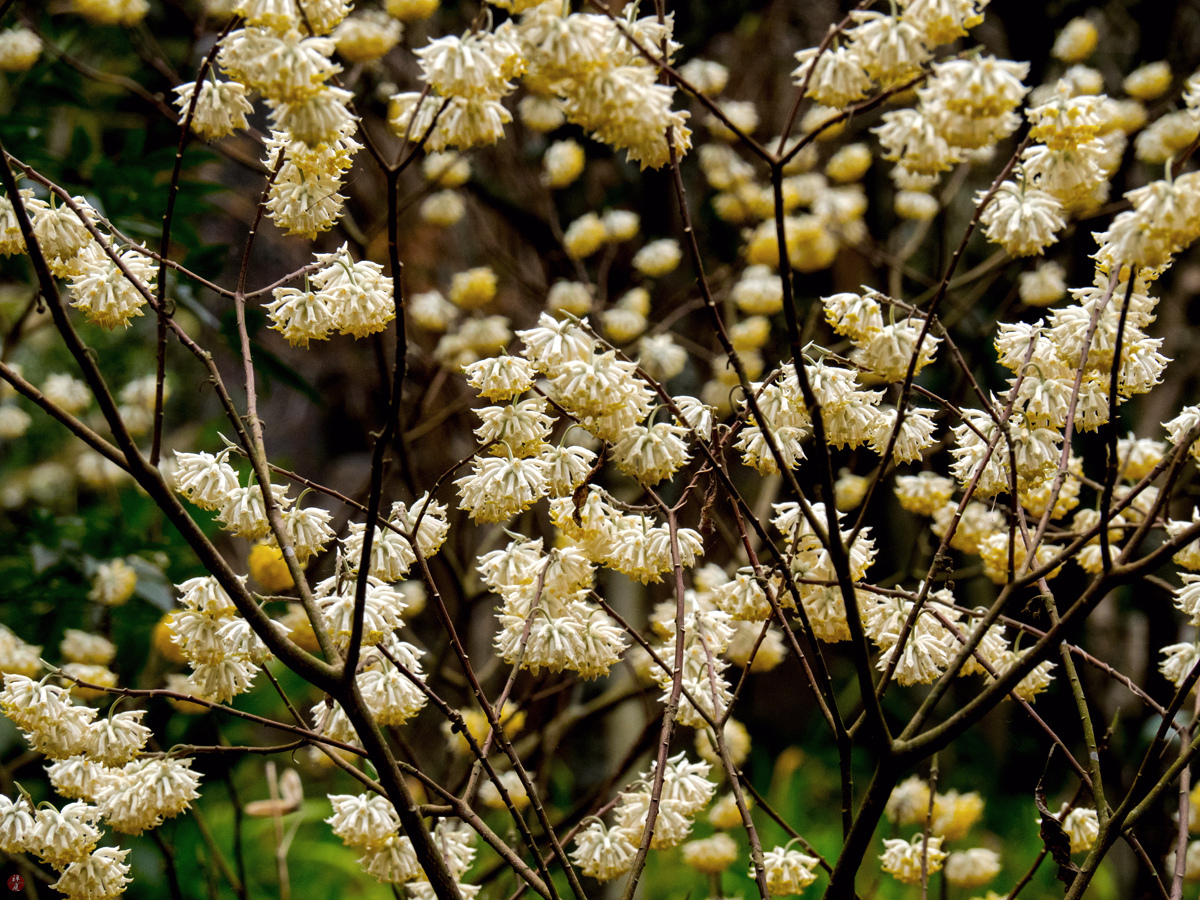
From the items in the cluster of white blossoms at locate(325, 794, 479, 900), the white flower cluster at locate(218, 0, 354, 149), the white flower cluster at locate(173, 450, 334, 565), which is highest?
the white flower cluster at locate(218, 0, 354, 149)

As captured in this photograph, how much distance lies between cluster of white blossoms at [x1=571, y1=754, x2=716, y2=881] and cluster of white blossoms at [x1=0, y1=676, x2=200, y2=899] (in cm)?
49

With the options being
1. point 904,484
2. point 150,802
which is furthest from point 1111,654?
point 150,802

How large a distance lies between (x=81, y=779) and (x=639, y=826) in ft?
2.23

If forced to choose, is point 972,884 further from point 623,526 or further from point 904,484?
point 623,526

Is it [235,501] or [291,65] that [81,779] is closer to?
[235,501]

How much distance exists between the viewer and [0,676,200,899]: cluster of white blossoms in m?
1.06

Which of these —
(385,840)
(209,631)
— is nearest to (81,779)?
(209,631)

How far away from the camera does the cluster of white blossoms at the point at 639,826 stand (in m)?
1.21

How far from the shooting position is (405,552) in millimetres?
1131

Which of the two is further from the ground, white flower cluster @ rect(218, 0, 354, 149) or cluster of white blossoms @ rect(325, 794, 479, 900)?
white flower cluster @ rect(218, 0, 354, 149)

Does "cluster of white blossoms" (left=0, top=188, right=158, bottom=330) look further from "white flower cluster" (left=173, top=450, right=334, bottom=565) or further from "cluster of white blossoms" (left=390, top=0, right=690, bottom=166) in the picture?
"cluster of white blossoms" (left=390, top=0, right=690, bottom=166)

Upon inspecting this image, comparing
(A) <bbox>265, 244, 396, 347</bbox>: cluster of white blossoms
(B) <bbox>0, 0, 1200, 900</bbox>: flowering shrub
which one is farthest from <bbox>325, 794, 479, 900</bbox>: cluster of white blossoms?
(A) <bbox>265, 244, 396, 347</bbox>: cluster of white blossoms

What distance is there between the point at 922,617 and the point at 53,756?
3.35 ft

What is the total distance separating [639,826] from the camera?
1241 millimetres
